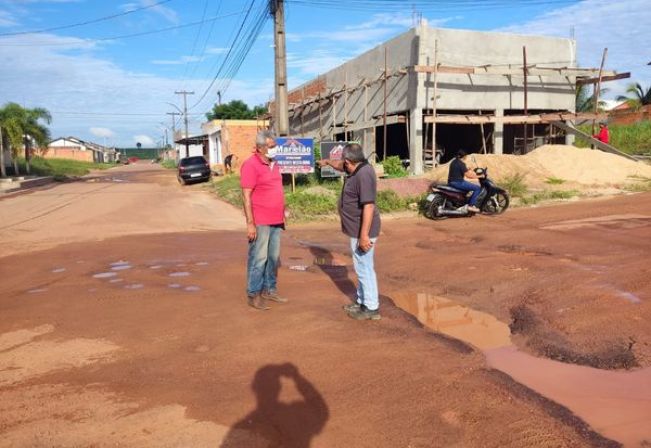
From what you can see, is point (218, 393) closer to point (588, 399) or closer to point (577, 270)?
point (588, 399)

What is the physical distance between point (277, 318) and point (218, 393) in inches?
67.0

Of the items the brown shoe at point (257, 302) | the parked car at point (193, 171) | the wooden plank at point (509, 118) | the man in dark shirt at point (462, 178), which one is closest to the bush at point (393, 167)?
the wooden plank at point (509, 118)

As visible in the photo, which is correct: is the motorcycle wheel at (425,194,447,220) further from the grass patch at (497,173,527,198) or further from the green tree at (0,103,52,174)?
the green tree at (0,103,52,174)

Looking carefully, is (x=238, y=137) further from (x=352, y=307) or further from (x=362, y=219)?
(x=362, y=219)

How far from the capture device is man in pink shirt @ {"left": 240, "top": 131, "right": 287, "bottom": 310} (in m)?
5.66

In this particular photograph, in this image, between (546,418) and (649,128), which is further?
(649,128)

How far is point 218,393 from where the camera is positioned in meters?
3.70

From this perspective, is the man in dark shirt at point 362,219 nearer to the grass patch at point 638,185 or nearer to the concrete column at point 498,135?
the grass patch at point 638,185

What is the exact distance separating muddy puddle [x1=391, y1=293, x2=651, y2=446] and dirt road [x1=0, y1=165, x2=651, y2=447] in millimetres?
24

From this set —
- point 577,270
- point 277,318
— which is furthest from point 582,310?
point 277,318

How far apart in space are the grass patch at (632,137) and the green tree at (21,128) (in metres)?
32.4

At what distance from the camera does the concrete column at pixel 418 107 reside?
59.7ft

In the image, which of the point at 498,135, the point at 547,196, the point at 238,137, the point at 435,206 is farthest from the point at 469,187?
the point at 238,137

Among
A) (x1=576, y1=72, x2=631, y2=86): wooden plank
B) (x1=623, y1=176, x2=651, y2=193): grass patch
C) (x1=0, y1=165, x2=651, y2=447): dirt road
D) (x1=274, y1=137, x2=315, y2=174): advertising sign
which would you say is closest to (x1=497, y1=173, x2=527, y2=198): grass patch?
(x1=623, y1=176, x2=651, y2=193): grass patch
